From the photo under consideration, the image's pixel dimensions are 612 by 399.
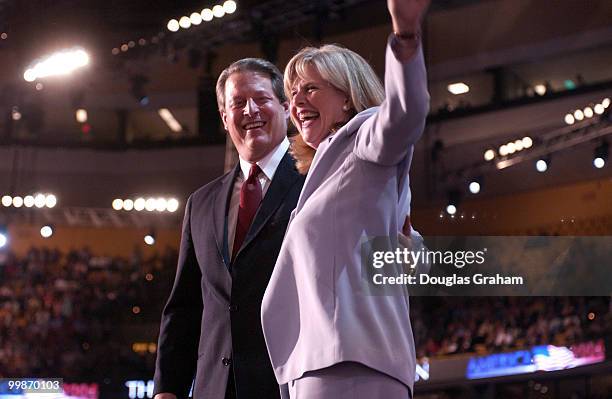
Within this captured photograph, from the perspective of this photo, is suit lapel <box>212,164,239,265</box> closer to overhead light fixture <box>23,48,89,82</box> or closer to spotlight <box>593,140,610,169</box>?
overhead light fixture <box>23,48,89,82</box>

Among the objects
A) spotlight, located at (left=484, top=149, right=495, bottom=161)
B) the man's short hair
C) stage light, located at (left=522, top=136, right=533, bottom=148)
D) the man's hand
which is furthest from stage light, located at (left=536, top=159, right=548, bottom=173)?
the man's hand

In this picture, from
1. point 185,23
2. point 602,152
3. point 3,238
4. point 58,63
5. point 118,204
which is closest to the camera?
point 185,23

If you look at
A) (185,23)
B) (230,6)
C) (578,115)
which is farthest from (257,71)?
(578,115)

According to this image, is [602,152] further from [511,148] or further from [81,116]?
[81,116]

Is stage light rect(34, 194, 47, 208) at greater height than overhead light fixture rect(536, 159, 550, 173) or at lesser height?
greater

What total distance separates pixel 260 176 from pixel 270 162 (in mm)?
34

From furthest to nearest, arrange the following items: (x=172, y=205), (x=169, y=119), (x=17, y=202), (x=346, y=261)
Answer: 1. (x=169, y=119)
2. (x=17, y=202)
3. (x=172, y=205)
4. (x=346, y=261)

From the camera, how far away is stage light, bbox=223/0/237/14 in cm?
705

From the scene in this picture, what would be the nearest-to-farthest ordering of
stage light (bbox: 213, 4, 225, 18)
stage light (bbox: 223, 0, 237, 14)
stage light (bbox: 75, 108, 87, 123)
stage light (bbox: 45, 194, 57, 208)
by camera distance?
stage light (bbox: 223, 0, 237, 14), stage light (bbox: 213, 4, 225, 18), stage light (bbox: 45, 194, 57, 208), stage light (bbox: 75, 108, 87, 123)

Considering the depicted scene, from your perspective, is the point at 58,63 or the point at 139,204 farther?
the point at 139,204

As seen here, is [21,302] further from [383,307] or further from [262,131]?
[383,307]

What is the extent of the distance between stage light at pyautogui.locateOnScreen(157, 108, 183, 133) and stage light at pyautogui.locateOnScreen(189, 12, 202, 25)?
3.93 m

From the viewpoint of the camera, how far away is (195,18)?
7398 millimetres

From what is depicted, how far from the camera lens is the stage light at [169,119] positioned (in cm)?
1134
